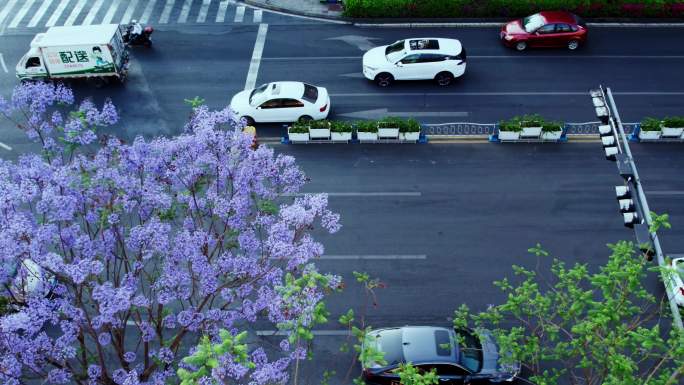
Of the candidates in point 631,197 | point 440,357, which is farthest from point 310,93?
point 631,197

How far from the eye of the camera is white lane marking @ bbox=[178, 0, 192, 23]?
119 ft

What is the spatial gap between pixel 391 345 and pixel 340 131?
1138cm

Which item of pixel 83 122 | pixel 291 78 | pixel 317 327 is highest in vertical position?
pixel 291 78

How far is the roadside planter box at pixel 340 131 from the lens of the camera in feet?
88.5

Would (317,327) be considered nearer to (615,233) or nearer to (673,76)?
(615,233)

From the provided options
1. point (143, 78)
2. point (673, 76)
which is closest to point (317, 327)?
point (143, 78)

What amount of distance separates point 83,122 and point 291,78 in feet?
51.8

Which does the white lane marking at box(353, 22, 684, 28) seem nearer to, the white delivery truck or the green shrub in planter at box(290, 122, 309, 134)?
the green shrub in planter at box(290, 122, 309, 134)

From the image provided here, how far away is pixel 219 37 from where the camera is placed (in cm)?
3450

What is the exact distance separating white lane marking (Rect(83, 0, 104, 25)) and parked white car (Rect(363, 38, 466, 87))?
688 inches

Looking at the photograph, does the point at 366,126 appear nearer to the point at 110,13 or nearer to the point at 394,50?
the point at 394,50

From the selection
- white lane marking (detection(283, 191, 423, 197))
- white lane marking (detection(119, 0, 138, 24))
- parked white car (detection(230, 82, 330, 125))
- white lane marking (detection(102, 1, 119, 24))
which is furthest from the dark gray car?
white lane marking (detection(102, 1, 119, 24))

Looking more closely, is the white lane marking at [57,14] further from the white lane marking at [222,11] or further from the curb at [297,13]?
the curb at [297,13]

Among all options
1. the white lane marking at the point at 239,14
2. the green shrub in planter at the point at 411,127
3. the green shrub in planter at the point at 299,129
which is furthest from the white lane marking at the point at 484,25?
the green shrub in planter at the point at 299,129
